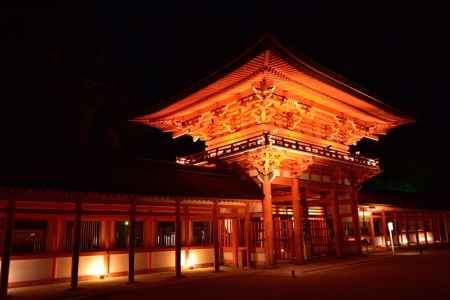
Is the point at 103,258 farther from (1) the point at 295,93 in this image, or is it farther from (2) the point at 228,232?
(1) the point at 295,93

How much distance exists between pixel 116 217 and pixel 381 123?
15872mm

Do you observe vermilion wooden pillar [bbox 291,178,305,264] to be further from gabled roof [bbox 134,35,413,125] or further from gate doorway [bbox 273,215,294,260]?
gabled roof [bbox 134,35,413,125]

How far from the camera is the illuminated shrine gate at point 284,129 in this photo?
15.1 meters

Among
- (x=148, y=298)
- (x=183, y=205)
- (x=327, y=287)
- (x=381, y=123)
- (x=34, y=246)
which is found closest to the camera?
(x=148, y=298)

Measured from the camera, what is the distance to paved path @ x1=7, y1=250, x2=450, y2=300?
9.16 meters

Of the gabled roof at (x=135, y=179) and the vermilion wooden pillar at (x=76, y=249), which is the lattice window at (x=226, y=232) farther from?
the vermilion wooden pillar at (x=76, y=249)

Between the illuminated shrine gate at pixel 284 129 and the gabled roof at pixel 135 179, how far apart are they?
143 cm

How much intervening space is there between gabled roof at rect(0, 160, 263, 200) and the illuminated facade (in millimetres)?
76

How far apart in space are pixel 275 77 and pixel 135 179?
6941mm

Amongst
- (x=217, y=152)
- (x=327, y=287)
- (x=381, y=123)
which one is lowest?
(x=327, y=287)

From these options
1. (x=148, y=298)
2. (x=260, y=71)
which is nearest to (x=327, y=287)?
(x=148, y=298)

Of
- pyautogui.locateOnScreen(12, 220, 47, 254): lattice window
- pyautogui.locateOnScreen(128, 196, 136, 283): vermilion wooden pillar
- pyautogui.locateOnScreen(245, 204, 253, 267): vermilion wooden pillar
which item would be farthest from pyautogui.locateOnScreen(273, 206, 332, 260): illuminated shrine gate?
pyautogui.locateOnScreen(12, 220, 47, 254): lattice window

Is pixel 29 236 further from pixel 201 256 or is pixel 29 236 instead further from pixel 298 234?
pixel 298 234

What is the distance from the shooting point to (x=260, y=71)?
14438mm
